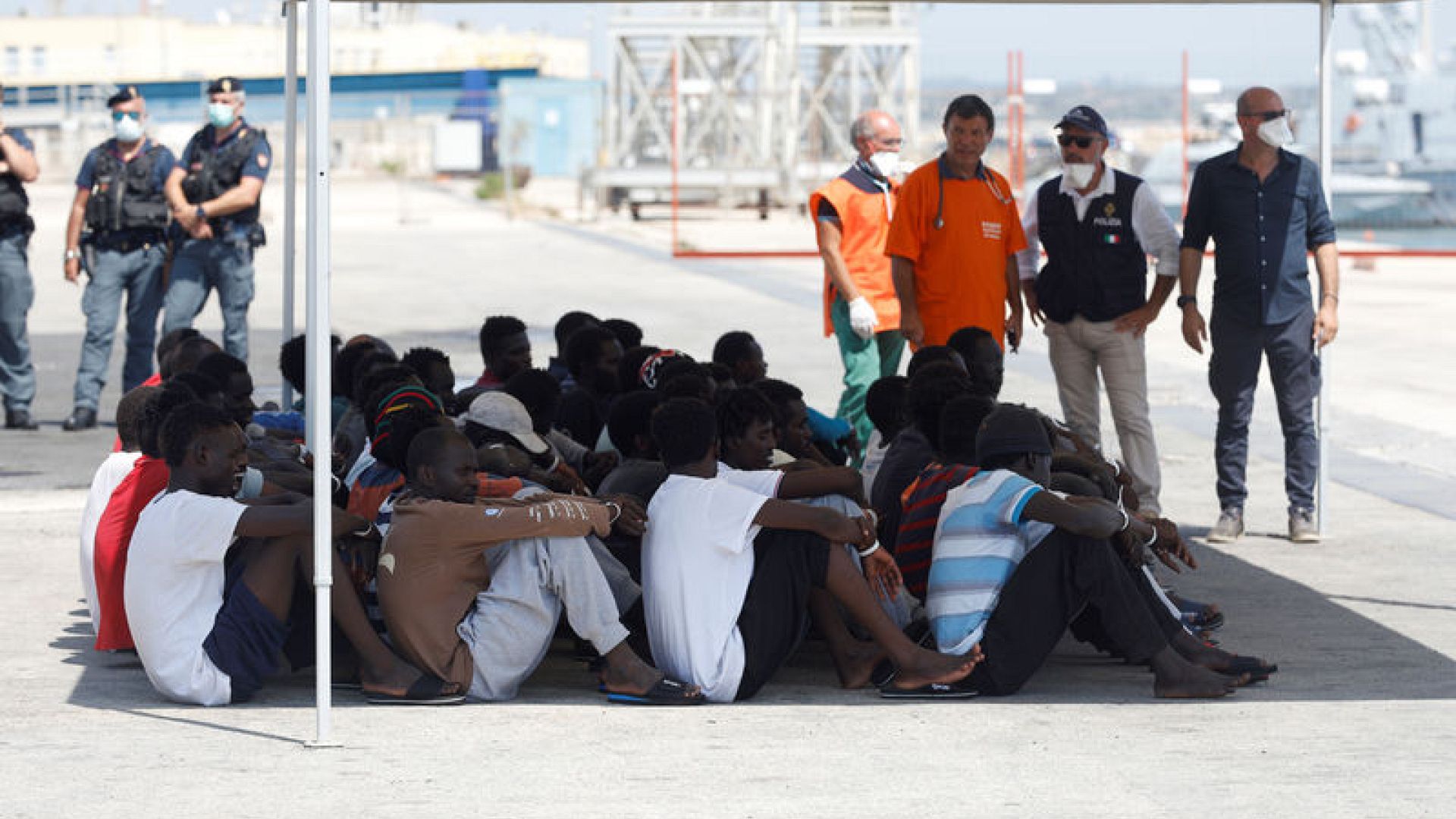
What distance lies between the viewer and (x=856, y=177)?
9570 mm

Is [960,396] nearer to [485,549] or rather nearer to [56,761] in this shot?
[485,549]

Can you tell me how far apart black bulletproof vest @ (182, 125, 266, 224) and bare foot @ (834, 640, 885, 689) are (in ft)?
21.4

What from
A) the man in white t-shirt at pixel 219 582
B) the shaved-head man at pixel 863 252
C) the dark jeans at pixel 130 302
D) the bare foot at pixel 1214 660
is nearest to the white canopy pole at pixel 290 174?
the shaved-head man at pixel 863 252

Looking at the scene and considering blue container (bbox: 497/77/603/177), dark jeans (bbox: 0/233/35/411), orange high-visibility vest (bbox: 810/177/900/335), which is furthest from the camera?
blue container (bbox: 497/77/603/177)

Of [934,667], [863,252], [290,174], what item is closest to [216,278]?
[290,174]

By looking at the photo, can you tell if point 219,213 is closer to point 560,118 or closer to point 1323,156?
point 1323,156

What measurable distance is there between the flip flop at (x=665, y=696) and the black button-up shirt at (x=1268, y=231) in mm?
3652

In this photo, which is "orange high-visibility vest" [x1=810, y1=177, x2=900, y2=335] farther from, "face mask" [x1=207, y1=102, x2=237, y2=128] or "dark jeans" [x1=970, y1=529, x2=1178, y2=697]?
"face mask" [x1=207, y1=102, x2=237, y2=128]

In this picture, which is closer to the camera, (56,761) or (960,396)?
(56,761)

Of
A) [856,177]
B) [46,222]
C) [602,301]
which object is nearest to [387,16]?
[46,222]

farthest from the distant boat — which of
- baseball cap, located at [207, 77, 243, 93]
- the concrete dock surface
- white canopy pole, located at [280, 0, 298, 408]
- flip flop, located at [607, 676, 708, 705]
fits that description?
flip flop, located at [607, 676, 708, 705]

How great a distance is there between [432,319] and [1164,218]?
12041 millimetres

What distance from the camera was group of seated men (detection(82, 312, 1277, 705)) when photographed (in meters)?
5.91

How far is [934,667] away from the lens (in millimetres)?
6078
